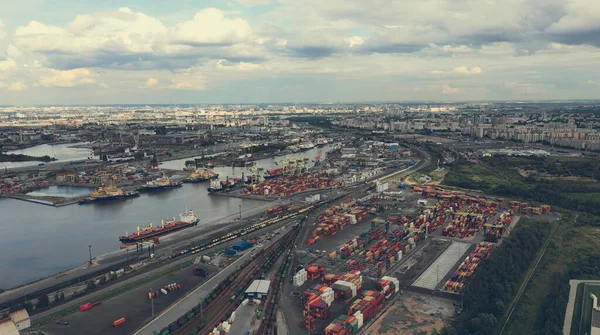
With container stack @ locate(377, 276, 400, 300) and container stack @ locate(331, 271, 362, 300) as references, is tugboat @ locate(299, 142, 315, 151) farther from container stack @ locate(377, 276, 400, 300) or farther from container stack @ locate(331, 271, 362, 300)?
container stack @ locate(377, 276, 400, 300)

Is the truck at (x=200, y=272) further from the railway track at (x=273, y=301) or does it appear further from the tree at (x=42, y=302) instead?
the tree at (x=42, y=302)

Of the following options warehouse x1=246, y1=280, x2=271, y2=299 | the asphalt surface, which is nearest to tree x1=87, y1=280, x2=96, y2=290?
the asphalt surface

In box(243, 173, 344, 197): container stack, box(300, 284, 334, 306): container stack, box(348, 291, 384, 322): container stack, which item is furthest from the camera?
box(243, 173, 344, 197): container stack

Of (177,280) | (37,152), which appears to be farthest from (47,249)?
(37,152)

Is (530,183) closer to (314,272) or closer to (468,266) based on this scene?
(468,266)

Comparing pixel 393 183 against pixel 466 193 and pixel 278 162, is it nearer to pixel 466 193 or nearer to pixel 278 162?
pixel 466 193

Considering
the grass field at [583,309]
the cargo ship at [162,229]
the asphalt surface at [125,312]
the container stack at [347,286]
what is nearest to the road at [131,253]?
the cargo ship at [162,229]

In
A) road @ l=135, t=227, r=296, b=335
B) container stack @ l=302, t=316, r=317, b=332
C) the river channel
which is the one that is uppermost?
container stack @ l=302, t=316, r=317, b=332

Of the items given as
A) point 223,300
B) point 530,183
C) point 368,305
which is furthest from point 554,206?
point 223,300
